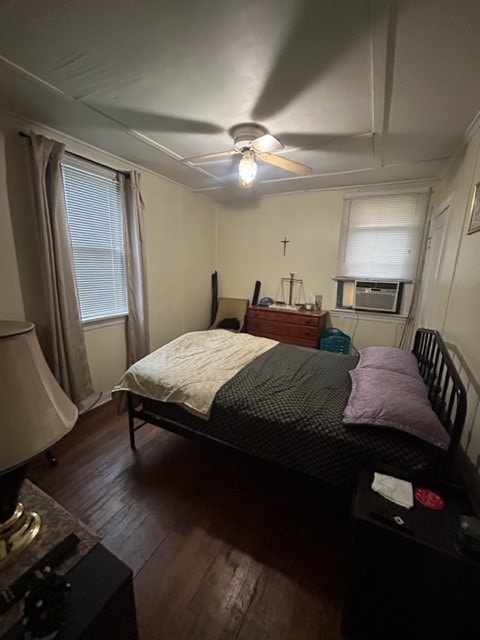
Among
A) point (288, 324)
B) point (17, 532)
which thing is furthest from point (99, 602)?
point (288, 324)

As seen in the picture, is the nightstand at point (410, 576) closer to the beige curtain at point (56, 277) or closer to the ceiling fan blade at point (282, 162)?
the ceiling fan blade at point (282, 162)

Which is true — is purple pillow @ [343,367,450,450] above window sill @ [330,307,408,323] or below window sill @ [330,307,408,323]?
below

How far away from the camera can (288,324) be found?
3588mm

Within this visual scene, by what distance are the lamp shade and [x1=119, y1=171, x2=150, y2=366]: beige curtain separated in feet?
7.44

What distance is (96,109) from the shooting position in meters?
1.82

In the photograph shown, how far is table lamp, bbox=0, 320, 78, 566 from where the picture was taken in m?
0.61

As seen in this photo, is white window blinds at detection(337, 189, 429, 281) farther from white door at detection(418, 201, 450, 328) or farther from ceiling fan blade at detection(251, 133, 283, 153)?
ceiling fan blade at detection(251, 133, 283, 153)

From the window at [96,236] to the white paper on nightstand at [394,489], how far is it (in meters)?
2.65

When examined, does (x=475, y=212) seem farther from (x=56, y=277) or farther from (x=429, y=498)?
(x=56, y=277)

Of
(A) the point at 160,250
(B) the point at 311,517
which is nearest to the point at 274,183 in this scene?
(A) the point at 160,250

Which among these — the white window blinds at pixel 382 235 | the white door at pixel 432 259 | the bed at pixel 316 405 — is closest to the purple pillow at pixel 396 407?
the bed at pixel 316 405

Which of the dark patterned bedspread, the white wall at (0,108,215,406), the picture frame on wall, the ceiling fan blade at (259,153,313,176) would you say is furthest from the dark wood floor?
the ceiling fan blade at (259,153,313,176)

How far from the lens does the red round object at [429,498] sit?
3.46 ft

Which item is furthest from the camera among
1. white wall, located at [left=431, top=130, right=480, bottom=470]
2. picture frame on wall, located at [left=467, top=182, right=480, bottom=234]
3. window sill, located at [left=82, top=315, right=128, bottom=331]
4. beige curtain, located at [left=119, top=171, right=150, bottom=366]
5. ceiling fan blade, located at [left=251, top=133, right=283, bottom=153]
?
beige curtain, located at [left=119, top=171, right=150, bottom=366]
